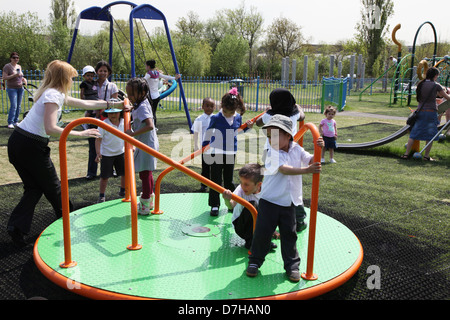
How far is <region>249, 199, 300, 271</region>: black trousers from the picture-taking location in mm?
3211

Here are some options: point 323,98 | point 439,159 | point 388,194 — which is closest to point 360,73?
point 323,98

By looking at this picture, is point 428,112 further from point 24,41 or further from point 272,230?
point 24,41

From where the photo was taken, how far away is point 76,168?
727 centimetres

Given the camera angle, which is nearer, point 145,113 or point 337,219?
point 145,113

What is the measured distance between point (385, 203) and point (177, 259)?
3136 millimetres

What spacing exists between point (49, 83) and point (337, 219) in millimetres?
3418

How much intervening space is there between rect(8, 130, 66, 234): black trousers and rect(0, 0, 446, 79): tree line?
23329mm

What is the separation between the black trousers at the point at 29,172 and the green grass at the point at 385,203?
2.72 feet

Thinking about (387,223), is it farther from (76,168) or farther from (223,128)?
(76,168)

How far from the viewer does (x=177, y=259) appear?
3.59 m

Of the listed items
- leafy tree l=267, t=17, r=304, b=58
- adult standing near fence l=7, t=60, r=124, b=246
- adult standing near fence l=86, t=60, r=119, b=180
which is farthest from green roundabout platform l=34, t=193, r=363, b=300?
leafy tree l=267, t=17, r=304, b=58

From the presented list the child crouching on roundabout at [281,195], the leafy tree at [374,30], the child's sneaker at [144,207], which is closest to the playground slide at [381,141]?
the child's sneaker at [144,207]

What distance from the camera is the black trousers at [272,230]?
10.5 ft

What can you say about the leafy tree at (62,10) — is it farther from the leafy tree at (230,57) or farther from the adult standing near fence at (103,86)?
the adult standing near fence at (103,86)
